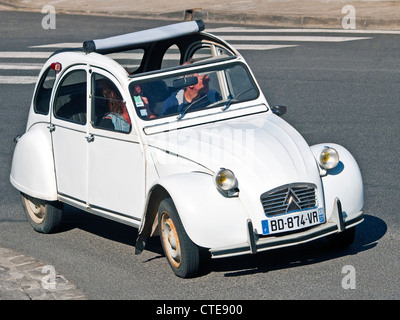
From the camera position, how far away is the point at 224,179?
7.91m

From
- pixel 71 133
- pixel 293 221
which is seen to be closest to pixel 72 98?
pixel 71 133

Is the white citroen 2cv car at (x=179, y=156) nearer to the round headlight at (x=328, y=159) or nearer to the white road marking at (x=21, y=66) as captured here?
the round headlight at (x=328, y=159)

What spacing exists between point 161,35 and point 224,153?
2013 millimetres

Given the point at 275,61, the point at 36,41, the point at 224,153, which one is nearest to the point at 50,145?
the point at 224,153

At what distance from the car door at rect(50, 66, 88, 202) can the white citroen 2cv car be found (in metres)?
0.01

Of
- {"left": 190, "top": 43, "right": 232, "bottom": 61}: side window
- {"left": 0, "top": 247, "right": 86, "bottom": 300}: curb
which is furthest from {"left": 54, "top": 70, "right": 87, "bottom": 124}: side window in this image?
{"left": 0, "top": 247, "right": 86, "bottom": 300}: curb

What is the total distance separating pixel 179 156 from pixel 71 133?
155cm

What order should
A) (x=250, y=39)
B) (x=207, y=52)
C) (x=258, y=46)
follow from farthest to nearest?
(x=250, y=39) → (x=258, y=46) → (x=207, y=52)

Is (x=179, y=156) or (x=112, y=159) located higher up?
(x=179, y=156)

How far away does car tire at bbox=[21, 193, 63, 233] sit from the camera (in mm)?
9820

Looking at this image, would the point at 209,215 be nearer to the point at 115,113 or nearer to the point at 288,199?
the point at 288,199

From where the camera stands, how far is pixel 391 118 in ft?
45.1

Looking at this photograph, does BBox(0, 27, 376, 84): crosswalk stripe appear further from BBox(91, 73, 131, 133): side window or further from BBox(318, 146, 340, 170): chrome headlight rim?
BBox(318, 146, 340, 170): chrome headlight rim

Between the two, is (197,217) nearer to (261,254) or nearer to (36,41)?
Answer: (261,254)
